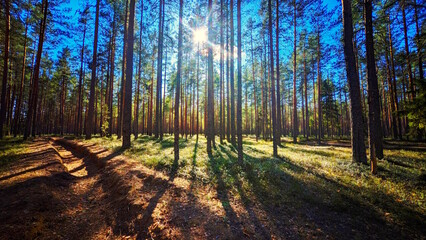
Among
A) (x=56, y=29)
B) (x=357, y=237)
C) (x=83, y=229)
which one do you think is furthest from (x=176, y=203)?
(x=56, y=29)

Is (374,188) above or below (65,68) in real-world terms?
below

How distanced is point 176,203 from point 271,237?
268cm

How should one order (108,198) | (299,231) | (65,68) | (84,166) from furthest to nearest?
(65,68) → (84,166) → (108,198) → (299,231)

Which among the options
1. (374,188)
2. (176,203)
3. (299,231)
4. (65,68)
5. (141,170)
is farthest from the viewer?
(65,68)

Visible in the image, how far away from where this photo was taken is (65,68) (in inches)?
1088

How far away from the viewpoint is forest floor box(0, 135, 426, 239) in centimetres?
361

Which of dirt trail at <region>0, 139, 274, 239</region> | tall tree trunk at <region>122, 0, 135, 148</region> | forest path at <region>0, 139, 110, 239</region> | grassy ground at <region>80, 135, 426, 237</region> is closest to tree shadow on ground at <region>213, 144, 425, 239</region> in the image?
grassy ground at <region>80, 135, 426, 237</region>

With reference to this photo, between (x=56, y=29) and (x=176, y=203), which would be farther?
(x=56, y=29)

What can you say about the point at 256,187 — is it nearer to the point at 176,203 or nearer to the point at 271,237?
the point at 271,237

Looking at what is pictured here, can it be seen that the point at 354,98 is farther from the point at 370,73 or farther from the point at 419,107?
the point at 419,107

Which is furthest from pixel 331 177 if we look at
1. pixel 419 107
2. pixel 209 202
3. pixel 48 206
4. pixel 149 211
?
pixel 48 206

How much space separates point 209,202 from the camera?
186 inches

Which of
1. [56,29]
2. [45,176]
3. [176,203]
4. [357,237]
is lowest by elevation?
[357,237]

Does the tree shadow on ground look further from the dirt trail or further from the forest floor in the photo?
→ the dirt trail
